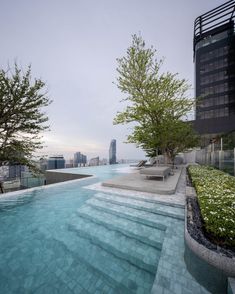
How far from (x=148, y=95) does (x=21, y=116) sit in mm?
10527

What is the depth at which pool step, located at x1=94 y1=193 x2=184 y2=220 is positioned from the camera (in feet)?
16.4

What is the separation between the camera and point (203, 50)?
51.1m

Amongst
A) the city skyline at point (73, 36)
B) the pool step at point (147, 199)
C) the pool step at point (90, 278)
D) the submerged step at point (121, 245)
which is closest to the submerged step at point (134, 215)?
the pool step at point (147, 199)

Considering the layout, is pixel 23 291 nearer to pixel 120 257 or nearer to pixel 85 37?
pixel 120 257

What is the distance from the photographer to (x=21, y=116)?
8242 millimetres

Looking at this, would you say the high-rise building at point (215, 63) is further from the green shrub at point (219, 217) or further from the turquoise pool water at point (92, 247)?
the turquoise pool water at point (92, 247)

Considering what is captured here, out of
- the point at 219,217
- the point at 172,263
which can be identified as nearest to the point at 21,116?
the point at 172,263

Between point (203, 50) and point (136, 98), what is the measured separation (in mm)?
55374

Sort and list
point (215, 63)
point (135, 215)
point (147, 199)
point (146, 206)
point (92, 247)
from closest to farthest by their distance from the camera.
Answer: point (92, 247) < point (135, 215) < point (146, 206) < point (147, 199) < point (215, 63)

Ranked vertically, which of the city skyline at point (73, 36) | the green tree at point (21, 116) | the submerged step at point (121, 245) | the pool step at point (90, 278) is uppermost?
the city skyline at point (73, 36)

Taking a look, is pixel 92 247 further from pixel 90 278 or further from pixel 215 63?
pixel 215 63

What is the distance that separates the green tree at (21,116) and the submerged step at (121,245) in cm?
627

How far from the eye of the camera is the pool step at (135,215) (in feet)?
14.8

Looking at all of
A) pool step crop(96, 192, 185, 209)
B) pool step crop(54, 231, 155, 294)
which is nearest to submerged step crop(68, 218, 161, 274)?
pool step crop(54, 231, 155, 294)
